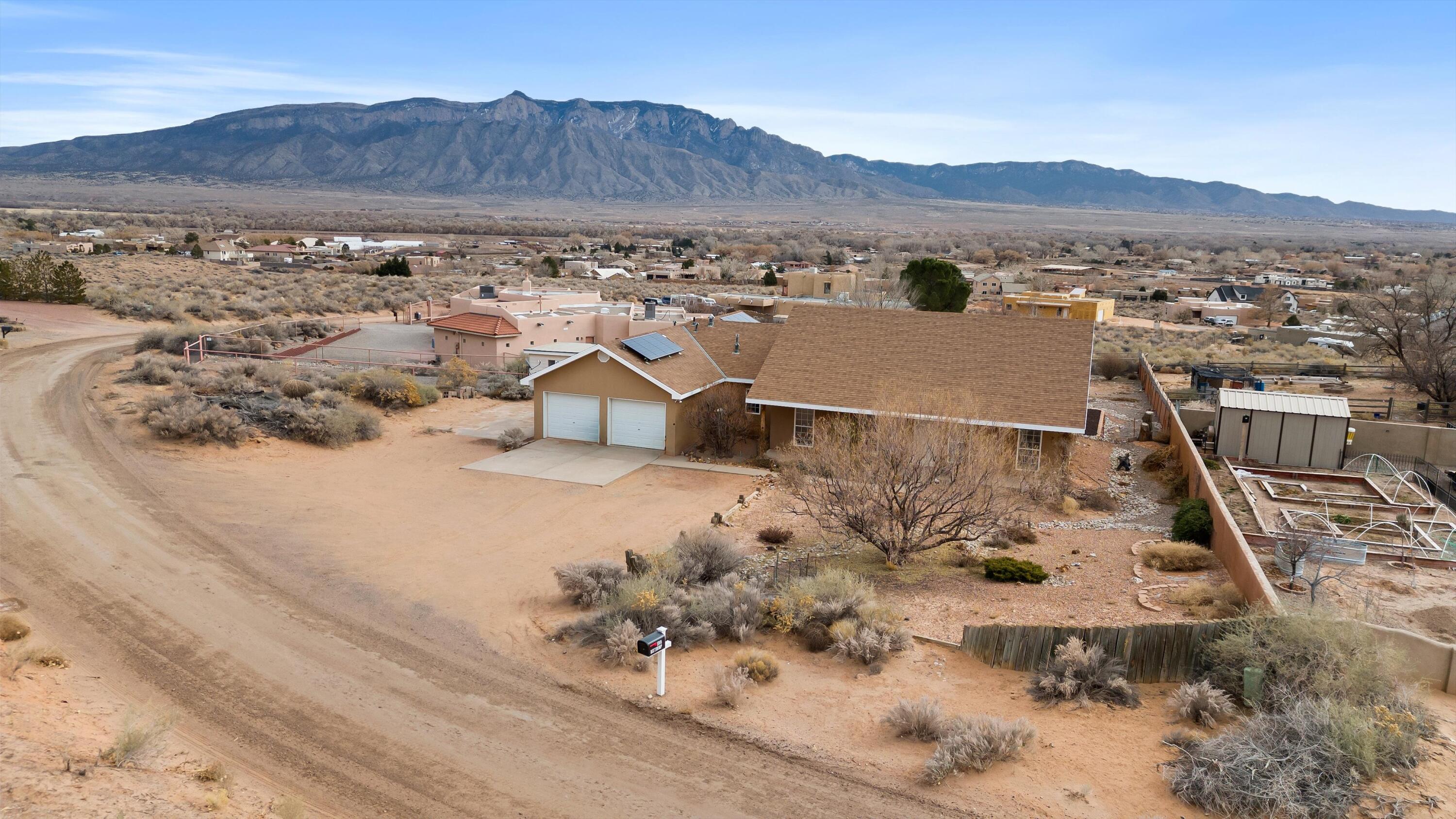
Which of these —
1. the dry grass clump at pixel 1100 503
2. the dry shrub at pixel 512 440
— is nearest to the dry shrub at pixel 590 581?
the dry shrub at pixel 512 440

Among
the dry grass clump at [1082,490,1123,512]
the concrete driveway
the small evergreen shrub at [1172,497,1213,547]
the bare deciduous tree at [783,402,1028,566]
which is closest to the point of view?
the bare deciduous tree at [783,402,1028,566]

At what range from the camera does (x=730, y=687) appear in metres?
12.2

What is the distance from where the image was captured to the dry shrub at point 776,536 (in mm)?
18969

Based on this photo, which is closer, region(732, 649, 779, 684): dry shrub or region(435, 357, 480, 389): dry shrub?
region(732, 649, 779, 684): dry shrub

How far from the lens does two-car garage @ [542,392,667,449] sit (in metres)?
26.5

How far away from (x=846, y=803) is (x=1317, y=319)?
71.9 meters

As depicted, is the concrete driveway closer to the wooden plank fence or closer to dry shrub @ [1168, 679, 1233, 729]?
the wooden plank fence

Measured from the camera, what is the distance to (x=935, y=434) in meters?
17.3

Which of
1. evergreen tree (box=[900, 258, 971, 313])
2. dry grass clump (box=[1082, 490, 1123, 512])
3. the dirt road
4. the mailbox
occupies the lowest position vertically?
the dirt road

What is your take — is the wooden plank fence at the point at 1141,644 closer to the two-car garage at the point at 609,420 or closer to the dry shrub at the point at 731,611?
the dry shrub at the point at 731,611

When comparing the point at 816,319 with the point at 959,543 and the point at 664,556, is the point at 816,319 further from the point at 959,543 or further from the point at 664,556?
the point at 664,556

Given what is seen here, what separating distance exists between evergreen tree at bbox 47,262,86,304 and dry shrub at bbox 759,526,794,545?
152 feet

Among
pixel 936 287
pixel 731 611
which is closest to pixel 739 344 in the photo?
pixel 731 611

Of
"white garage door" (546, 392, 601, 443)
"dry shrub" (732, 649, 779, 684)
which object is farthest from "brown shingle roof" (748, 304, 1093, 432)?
"dry shrub" (732, 649, 779, 684)
